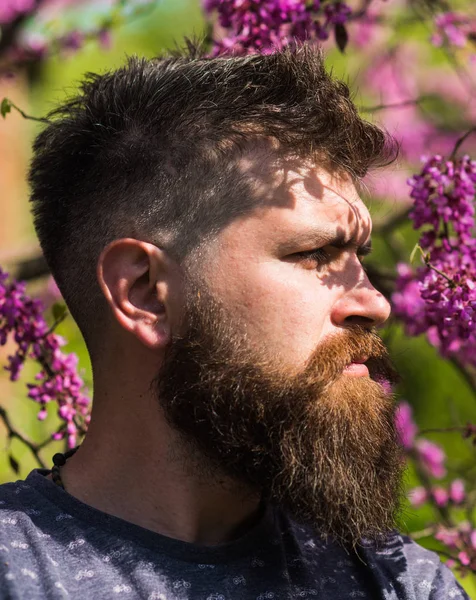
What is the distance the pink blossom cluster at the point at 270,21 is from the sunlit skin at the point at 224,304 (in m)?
0.59

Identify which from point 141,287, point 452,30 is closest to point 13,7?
point 452,30

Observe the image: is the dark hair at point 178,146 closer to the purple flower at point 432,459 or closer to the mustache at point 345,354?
the mustache at point 345,354

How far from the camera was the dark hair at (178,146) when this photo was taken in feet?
7.67

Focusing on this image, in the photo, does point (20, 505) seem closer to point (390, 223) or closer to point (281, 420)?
point (281, 420)

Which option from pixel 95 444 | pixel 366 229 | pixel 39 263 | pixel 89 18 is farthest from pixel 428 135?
pixel 95 444

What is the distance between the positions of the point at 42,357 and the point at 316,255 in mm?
999

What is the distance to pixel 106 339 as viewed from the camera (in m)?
2.39

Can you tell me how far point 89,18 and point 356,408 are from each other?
91.9 inches

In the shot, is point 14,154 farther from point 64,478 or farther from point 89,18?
point 64,478

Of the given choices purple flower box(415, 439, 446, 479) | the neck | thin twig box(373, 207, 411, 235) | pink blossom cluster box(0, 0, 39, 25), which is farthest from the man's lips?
pink blossom cluster box(0, 0, 39, 25)

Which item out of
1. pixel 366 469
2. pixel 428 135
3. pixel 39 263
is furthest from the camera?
pixel 428 135

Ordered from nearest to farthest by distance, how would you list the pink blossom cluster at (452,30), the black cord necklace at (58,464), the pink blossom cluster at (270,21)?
the black cord necklace at (58,464) → the pink blossom cluster at (270,21) → the pink blossom cluster at (452,30)

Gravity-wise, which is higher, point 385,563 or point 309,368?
point 309,368

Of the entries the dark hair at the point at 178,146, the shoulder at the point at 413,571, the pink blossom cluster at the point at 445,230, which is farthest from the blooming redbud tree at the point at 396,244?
the dark hair at the point at 178,146
